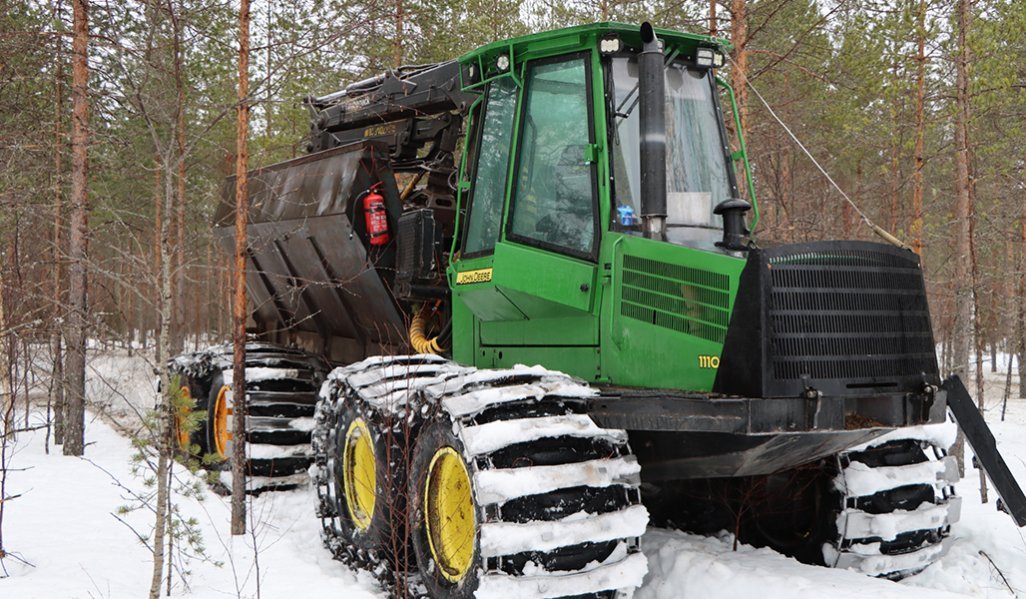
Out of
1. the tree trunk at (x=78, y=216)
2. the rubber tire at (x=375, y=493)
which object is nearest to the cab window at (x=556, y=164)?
the rubber tire at (x=375, y=493)

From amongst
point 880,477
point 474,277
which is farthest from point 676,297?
point 880,477

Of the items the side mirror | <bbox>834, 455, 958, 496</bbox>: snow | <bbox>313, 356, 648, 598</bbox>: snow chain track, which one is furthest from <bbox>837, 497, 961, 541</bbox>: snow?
the side mirror

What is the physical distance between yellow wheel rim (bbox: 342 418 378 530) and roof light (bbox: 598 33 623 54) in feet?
10.3

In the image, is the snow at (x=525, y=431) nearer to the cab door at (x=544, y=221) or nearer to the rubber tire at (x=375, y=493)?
the cab door at (x=544, y=221)

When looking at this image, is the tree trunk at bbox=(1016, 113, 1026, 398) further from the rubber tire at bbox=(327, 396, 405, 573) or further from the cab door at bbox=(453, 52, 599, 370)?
the rubber tire at bbox=(327, 396, 405, 573)

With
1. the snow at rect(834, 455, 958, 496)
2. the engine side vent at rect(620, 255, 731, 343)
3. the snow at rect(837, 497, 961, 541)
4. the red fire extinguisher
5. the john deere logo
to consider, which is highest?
the red fire extinguisher

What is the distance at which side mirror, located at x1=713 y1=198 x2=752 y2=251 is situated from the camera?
466 cm

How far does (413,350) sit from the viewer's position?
729cm

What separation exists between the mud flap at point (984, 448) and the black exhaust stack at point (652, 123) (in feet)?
6.46

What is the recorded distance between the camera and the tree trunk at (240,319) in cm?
761

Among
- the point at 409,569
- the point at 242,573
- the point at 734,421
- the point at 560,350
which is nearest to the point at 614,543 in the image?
the point at 734,421

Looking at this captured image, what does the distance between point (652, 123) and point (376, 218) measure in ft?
11.3

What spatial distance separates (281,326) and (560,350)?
6.01 metres

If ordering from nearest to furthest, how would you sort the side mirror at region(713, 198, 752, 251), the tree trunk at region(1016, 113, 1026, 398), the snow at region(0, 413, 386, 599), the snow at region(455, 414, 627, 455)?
1. the snow at region(455, 414, 627, 455)
2. the side mirror at region(713, 198, 752, 251)
3. the snow at region(0, 413, 386, 599)
4. the tree trunk at region(1016, 113, 1026, 398)
